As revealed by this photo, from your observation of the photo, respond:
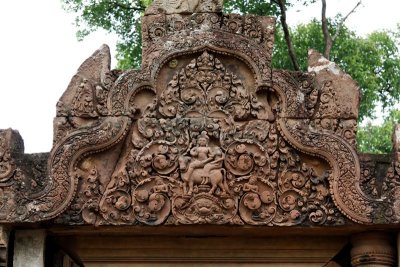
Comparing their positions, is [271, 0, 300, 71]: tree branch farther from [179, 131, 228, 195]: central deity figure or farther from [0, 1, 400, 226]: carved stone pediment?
[179, 131, 228, 195]: central deity figure

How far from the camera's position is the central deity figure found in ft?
25.6

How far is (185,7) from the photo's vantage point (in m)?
8.28

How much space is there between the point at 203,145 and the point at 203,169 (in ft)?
0.65

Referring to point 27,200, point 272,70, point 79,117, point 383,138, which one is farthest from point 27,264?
point 383,138

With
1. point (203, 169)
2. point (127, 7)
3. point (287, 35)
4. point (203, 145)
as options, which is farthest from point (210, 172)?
point (127, 7)

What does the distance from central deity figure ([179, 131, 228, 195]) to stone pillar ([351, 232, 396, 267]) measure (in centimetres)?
124

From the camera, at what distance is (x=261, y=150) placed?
311 inches

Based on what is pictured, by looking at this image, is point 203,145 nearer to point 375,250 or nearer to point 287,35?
point 375,250

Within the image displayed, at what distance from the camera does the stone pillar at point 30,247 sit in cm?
799

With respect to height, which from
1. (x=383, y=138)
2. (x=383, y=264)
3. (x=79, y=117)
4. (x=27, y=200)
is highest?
(x=383, y=138)

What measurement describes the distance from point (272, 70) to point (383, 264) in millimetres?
1807

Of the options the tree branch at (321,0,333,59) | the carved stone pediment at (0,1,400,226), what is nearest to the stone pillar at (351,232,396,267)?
the carved stone pediment at (0,1,400,226)

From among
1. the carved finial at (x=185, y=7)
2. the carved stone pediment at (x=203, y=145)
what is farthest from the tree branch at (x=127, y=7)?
the carved stone pediment at (x=203, y=145)

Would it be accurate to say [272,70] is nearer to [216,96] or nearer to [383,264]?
[216,96]
